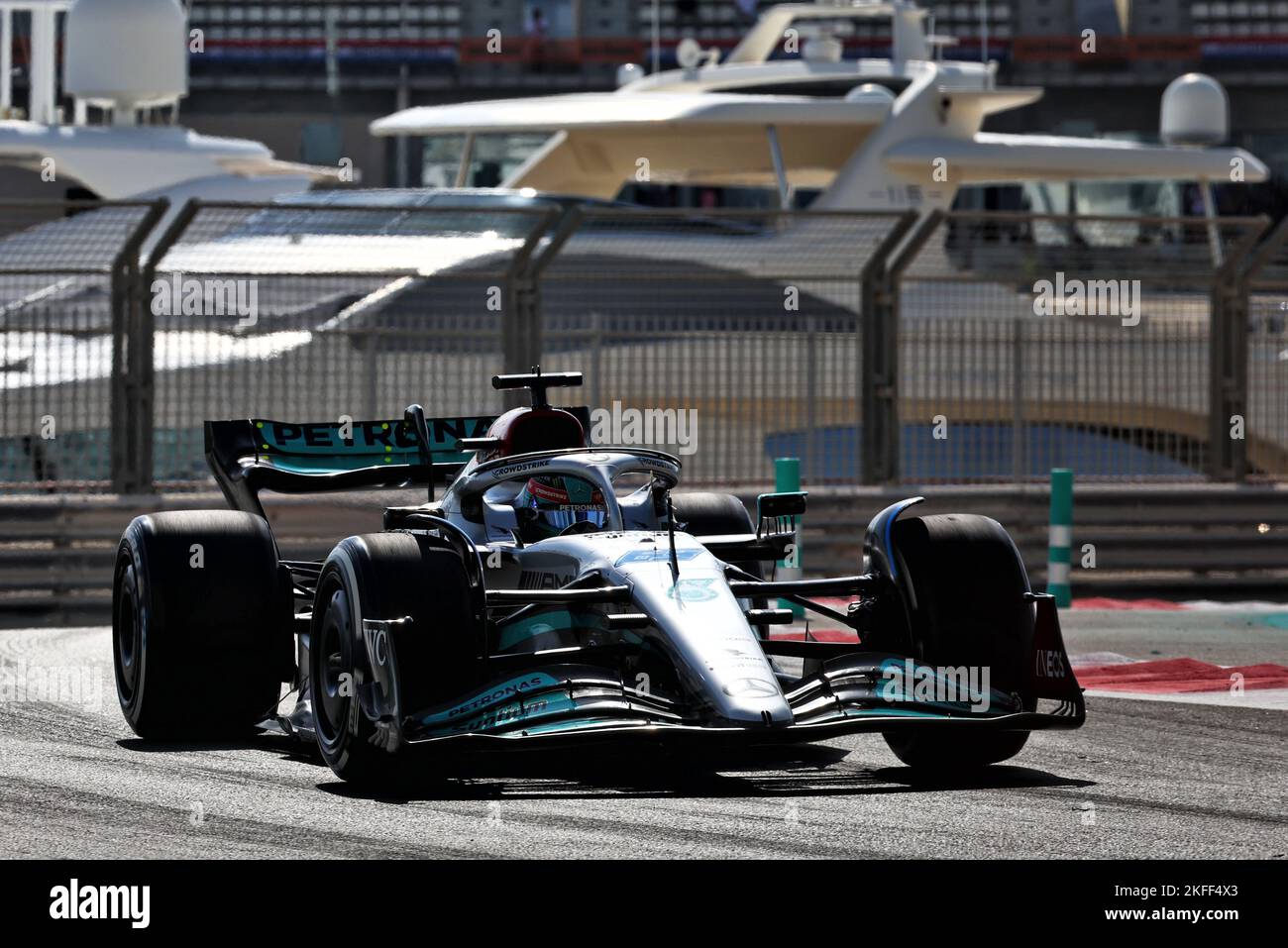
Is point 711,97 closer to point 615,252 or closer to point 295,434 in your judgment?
point 615,252

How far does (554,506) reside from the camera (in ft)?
28.6

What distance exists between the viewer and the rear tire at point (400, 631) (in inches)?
284

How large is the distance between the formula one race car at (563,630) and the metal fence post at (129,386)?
5.10 metres

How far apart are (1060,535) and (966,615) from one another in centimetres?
600

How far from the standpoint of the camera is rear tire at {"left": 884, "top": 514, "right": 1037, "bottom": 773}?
7754 millimetres

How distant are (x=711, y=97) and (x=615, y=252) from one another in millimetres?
4874

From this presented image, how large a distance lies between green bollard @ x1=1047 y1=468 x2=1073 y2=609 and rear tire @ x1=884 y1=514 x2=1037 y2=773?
5.69 metres

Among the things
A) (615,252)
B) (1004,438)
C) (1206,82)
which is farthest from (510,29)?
(1004,438)
